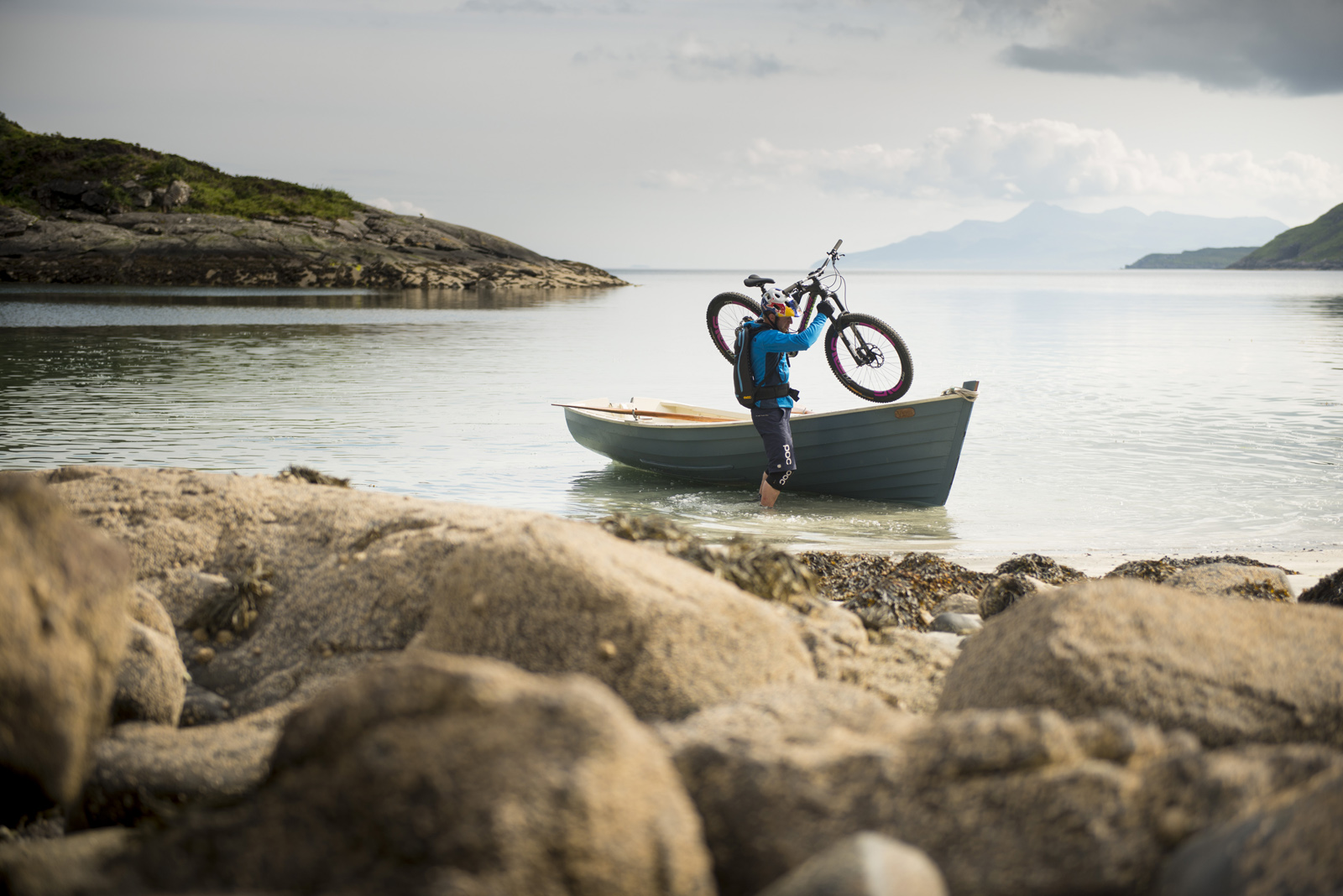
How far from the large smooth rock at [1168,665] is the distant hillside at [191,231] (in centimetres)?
6851

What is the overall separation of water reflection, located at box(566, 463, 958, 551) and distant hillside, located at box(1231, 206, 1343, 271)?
19651 cm

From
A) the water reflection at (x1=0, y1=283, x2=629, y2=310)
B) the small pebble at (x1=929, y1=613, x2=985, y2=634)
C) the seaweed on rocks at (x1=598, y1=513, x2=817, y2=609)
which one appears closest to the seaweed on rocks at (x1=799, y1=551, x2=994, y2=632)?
the small pebble at (x1=929, y1=613, x2=985, y2=634)

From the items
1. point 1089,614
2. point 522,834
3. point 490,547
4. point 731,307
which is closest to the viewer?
point 522,834

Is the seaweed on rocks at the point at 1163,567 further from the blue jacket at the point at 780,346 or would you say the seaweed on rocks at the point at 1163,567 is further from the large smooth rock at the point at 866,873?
the large smooth rock at the point at 866,873

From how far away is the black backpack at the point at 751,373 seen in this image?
34.0 feet

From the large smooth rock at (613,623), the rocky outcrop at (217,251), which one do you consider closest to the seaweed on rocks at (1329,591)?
the large smooth rock at (613,623)

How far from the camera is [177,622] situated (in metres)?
4.35

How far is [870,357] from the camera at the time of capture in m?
10.6

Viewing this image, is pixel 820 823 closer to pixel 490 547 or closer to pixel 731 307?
pixel 490 547

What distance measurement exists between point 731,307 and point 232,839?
9.93m

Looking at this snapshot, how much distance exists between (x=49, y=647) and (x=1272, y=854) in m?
3.14

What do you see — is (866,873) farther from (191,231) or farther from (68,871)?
(191,231)

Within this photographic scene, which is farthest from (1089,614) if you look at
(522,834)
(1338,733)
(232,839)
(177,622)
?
(177,622)

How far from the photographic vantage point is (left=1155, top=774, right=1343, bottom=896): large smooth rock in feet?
6.60
